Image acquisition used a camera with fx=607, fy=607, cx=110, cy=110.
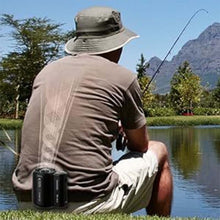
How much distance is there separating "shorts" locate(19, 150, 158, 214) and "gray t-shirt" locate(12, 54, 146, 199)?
0.04 m

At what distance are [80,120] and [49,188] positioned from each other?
9.6 inches

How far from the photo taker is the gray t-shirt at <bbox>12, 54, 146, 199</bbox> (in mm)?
1905

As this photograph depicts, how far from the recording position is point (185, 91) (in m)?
39.2

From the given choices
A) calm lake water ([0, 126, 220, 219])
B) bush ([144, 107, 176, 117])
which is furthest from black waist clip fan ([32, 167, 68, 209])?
bush ([144, 107, 176, 117])

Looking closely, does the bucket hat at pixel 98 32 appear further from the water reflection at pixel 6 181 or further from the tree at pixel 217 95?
the tree at pixel 217 95

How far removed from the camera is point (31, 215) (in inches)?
72.7

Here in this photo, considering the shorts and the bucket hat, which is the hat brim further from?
the shorts

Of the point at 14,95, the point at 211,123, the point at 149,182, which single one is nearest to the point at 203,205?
the point at 149,182

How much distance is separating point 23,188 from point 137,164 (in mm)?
388

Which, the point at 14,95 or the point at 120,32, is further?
the point at 14,95

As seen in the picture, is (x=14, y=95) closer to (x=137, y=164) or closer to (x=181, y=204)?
(x=181, y=204)

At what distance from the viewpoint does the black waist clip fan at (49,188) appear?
1.82 metres

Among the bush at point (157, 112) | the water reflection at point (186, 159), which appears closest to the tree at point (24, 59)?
the bush at point (157, 112)

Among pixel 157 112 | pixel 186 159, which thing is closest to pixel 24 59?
pixel 157 112
